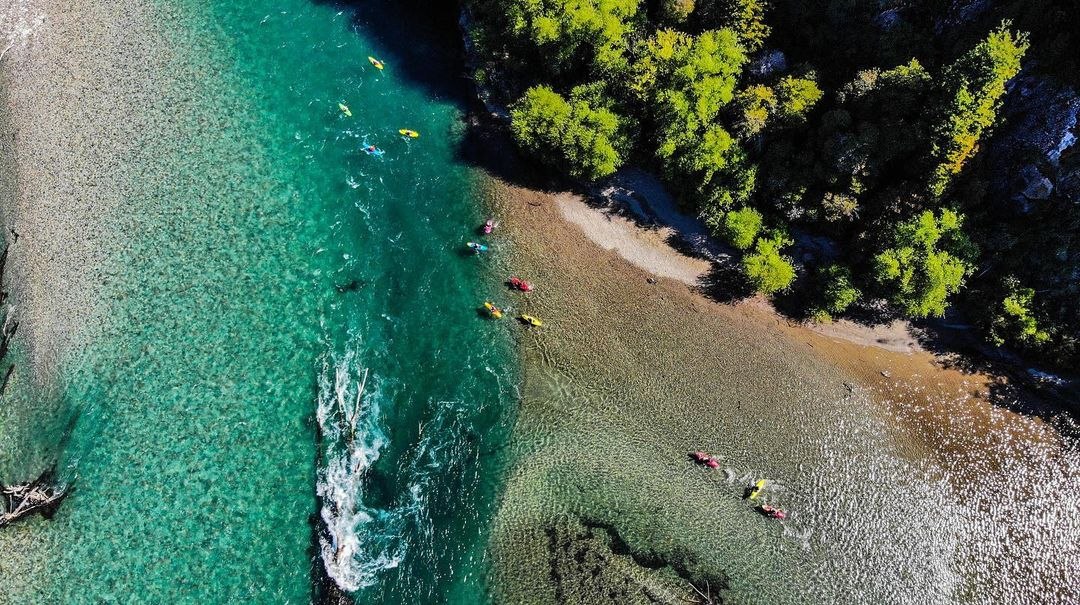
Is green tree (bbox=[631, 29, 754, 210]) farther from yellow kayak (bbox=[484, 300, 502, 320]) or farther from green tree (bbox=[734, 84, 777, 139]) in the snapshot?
yellow kayak (bbox=[484, 300, 502, 320])

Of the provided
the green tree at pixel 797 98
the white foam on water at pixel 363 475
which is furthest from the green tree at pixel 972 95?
the white foam on water at pixel 363 475

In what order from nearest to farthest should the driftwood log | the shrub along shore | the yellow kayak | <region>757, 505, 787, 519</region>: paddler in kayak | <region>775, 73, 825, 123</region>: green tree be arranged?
1. the shrub along shore
2. the driftwood log
3. <region>757, 505, 787, 519</region>: paddler in kayak
4. <region>775, 73, 825, 123</region>: green tree
5. the yellow kayak

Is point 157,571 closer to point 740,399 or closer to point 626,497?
point 626,497

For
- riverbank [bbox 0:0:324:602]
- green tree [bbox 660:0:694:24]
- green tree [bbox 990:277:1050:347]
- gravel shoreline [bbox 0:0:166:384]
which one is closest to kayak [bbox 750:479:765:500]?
green tree [bbox 990:277:1050:347]

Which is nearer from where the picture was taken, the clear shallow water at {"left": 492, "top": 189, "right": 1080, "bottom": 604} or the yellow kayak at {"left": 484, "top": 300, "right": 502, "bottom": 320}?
the clear shallow water at {"left": 492, "top": 189, "right": 1080, "bottom": 604}

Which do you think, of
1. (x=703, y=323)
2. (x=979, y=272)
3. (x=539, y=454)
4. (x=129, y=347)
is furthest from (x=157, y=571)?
(x=979, y=272)

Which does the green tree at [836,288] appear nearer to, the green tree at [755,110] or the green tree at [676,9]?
the green tree at [755,110]
